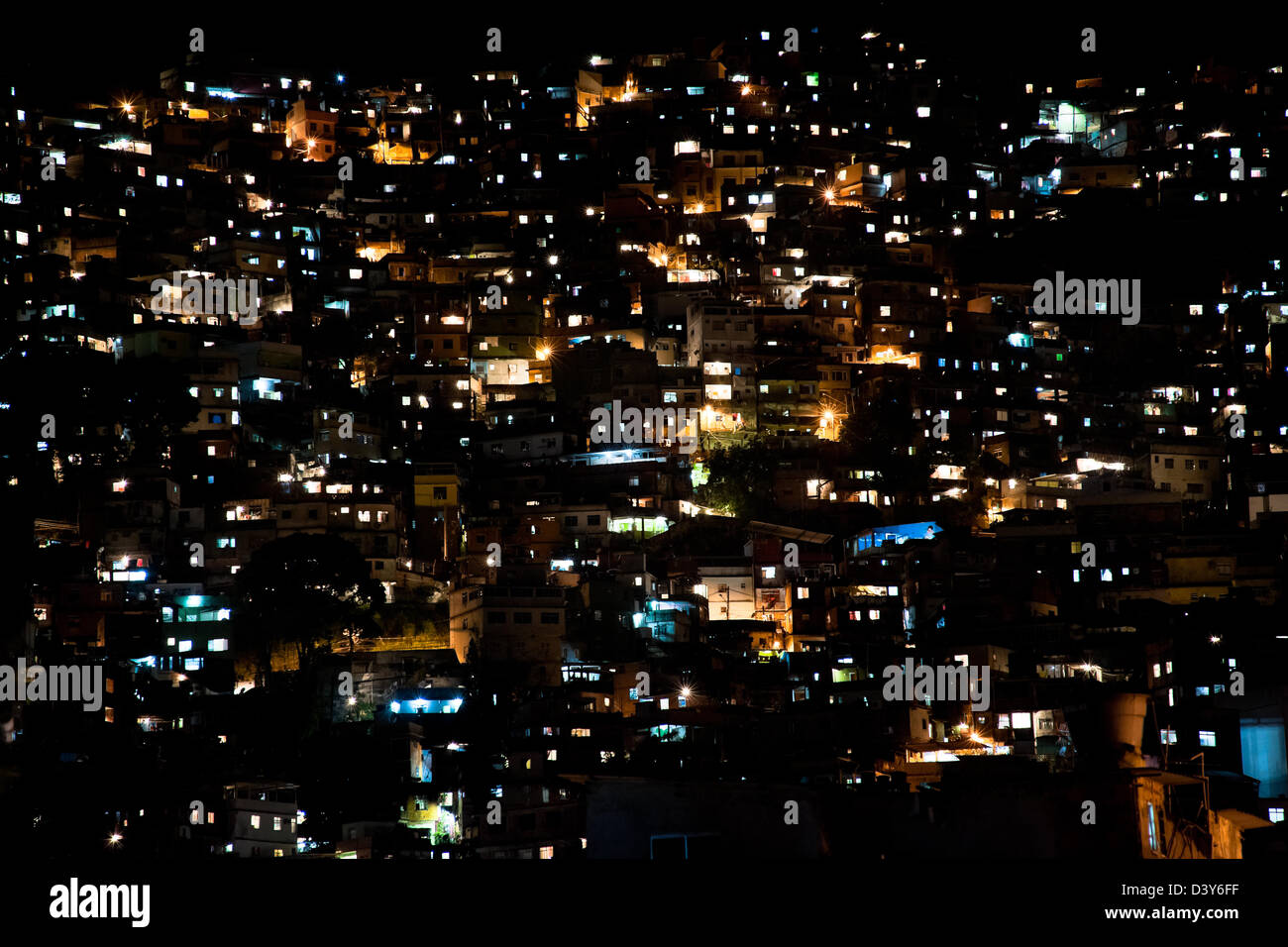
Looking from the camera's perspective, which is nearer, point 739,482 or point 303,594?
point 303,594

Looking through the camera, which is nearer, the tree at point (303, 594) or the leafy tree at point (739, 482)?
the tree at point (303, 594)

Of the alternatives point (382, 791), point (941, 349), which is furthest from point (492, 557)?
point (941, 349)

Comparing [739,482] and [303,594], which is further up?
[739,482]

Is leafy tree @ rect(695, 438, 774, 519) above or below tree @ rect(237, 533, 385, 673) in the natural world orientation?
above

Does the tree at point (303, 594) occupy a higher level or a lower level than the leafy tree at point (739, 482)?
lower

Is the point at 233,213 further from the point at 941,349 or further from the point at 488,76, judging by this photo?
the point at 941,349

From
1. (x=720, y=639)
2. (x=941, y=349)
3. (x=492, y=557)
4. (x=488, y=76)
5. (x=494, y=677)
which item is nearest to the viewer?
(x=494, y=677)

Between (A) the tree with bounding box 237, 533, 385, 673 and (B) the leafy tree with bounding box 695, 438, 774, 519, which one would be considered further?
(B) the leafy tree with bounding box 695, 438, 774, 519
